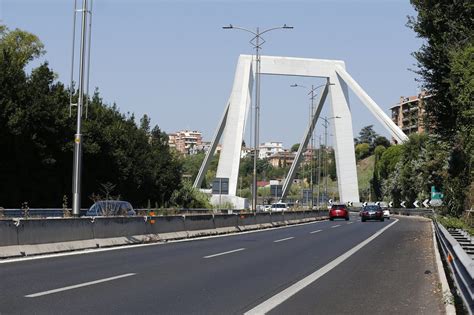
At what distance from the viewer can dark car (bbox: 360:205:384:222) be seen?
184 ft

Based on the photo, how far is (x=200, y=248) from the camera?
67.1 feet

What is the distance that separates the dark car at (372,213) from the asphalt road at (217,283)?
3719cm

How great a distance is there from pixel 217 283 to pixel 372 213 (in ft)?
149

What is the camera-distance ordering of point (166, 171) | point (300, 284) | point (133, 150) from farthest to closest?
point (166, 171) < point (133, 150) < point (300, 284)

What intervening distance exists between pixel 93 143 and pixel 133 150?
450 inches

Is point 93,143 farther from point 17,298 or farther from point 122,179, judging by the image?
point 17,298

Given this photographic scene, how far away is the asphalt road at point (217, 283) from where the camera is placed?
9492 mm

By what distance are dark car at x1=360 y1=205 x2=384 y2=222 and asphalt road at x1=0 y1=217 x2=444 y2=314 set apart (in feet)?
122

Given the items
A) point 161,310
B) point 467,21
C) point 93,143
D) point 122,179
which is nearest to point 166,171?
point 122,179

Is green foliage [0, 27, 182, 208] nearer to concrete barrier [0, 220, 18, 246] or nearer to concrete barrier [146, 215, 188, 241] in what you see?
concrete barrier [146, 215, 188, 241]

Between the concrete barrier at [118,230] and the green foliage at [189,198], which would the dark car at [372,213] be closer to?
the green foliage at [189,198]

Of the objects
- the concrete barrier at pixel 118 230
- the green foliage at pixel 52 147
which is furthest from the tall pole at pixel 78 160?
the green foliage at pixel 52 147

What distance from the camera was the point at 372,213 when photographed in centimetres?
5603

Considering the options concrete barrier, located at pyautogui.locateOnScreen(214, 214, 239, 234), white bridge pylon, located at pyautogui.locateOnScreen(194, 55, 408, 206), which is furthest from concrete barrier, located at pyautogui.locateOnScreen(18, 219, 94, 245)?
white bridge pylon, located at pyautogui.locateOnScreen(194, 55, 408, 206)
